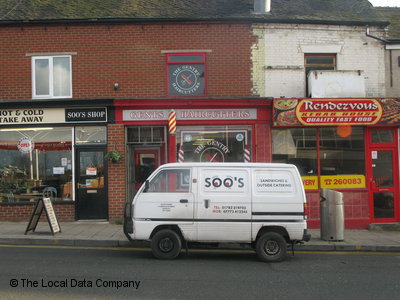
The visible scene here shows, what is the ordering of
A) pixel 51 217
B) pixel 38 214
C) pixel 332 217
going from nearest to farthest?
pixel 332 217 < pixel 51 217 < pixel 38 214

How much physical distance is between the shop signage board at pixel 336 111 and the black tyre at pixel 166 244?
5.46 meters

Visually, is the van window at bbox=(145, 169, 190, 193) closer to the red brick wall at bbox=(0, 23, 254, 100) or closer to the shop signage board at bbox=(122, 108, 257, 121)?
the shop signage board at bbox=(122, 108, 257, 121)

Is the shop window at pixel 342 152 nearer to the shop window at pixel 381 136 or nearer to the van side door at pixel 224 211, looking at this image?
the shop window at pixel 381 136

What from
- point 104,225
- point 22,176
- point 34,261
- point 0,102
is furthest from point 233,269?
point 0,102

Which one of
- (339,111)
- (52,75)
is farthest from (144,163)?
(339,111)

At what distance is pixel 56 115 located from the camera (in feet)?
38.8

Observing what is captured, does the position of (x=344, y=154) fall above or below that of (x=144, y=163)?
above

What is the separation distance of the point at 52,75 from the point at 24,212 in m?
4.31

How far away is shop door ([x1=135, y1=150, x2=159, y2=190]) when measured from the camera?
41.2ft

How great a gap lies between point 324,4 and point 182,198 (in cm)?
1009

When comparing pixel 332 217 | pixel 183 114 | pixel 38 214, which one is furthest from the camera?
pixel 183 114

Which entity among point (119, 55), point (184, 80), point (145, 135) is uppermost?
point (119, 55)

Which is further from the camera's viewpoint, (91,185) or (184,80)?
(184,80)

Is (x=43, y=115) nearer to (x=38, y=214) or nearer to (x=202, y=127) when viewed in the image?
(x=38, y=214)
